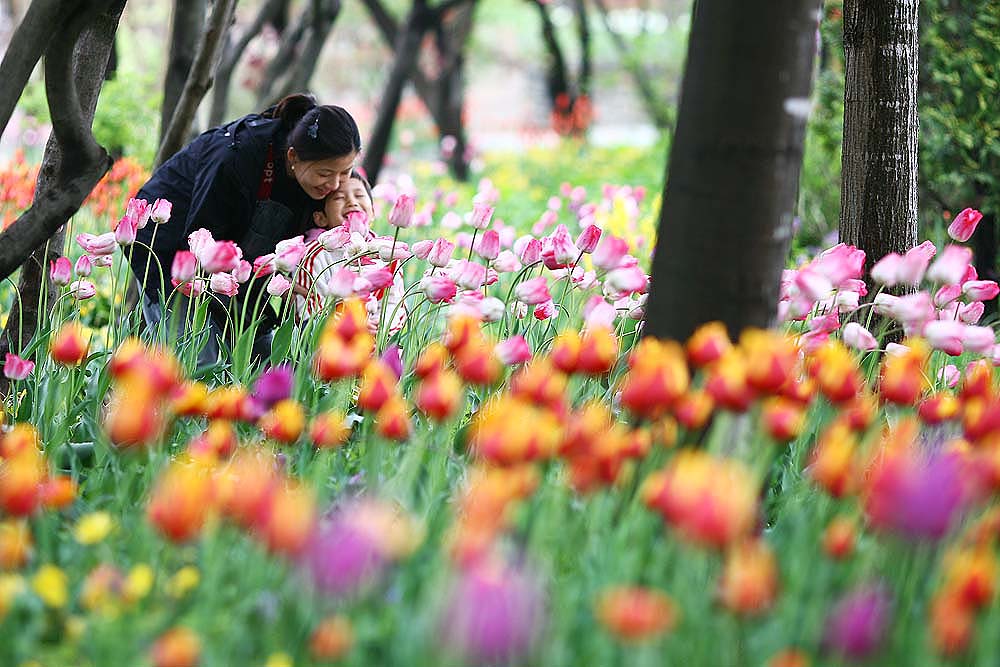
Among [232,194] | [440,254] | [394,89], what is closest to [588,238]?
[440,254]

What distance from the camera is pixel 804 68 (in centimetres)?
200

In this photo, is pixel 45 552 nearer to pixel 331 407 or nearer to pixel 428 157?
pixel 331 407

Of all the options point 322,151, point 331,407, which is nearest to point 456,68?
point 322,151

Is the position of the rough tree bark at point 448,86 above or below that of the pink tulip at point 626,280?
above

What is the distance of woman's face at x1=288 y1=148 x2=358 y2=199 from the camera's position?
3225 millimetres

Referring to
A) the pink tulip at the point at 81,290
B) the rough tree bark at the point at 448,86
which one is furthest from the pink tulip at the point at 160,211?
the rough tree bark at the point at 448,86

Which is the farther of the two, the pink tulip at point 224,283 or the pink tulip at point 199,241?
the pink tulip at point 224,283

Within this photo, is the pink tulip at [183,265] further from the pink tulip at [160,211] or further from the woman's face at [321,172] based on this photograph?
the woman's face at [321,172]

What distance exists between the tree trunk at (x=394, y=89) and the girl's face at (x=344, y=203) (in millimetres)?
4526

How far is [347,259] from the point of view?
103 inches

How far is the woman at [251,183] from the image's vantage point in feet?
10.7

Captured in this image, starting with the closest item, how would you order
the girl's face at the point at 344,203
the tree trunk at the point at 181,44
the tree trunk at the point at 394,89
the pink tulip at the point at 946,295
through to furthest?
1. the pink tulip at the point at 946,295
2. the girl's face at the point at 344,203
3. the tree trunk at the point at 181,44
4. the tree trunk at the point at 394,89

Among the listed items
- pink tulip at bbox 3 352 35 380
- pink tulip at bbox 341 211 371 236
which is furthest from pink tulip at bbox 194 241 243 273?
pink tulip at bbox 341 211 371 236

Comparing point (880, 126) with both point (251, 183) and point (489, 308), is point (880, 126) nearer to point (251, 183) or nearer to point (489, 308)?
point (489, 308)
